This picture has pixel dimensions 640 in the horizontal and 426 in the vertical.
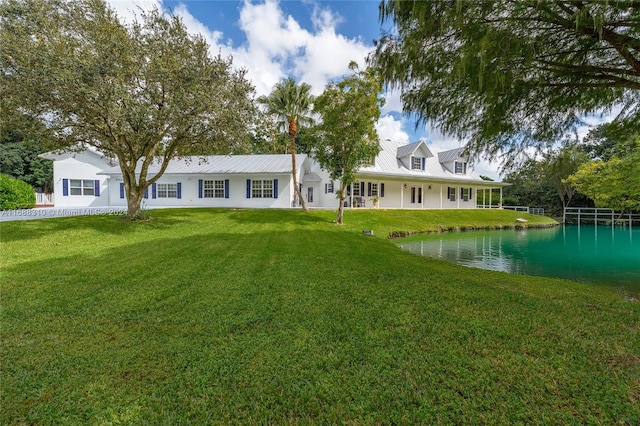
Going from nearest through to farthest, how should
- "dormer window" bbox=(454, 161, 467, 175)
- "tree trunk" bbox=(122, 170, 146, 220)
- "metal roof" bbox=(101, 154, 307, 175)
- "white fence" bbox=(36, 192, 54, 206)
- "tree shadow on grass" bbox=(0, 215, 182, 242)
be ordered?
1. "tree shadow on grass" bbox=(0, 215, 182, 242)
2. "tree trunk" bbox=(122, 170, 146, 220)
3. "metal roof" bbox=(101, 154, 307, 175)
4. "white fence" bbox=(36, 192, 54, 206)
5. "dormer window" bbox=(454, 161, 467, 175)

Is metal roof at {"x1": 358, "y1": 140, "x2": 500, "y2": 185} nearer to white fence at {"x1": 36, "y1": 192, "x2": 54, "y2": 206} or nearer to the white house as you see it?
the white house

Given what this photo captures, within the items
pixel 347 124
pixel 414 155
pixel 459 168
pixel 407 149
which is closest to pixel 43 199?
pixel 347 124

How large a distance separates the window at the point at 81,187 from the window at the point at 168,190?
17.5ft

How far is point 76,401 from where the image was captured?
2.19 meters

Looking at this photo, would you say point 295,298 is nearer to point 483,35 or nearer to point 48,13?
point 483,35

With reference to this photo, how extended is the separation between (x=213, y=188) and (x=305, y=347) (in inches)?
814

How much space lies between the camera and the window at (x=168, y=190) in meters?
22.2

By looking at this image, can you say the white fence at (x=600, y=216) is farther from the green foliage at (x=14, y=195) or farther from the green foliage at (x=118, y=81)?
the green foliage at (x=14, y=195)

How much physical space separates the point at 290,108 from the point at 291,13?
574 cm

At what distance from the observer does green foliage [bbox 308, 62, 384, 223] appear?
1295 centimetres

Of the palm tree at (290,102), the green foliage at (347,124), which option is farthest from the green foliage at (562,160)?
the palm tree at (290,102)

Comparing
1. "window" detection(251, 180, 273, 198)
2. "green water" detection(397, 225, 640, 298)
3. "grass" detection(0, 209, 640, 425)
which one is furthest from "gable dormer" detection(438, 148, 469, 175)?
"grass" detection(0, 209, 640, 425)

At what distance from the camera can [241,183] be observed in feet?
70.5

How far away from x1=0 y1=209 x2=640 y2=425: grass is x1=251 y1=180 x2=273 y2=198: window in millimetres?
15333
